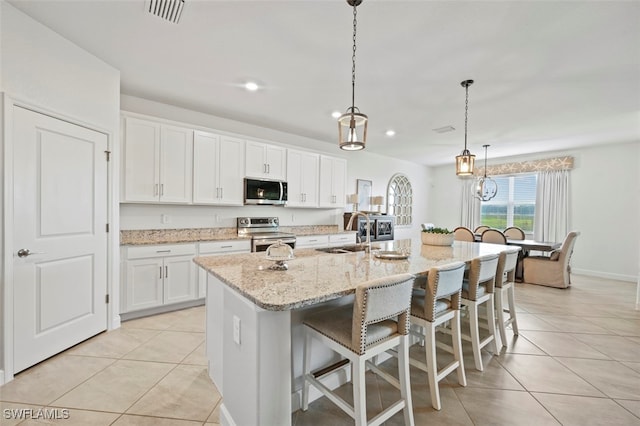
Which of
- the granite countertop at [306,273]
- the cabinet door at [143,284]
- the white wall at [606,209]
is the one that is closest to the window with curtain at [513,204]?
the white wall at [606,209]

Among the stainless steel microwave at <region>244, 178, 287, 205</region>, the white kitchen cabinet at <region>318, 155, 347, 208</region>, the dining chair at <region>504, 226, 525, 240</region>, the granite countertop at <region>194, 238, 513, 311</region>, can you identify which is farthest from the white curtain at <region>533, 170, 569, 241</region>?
the stainless steel microwave at <region>244, 178, 287, 205</region>

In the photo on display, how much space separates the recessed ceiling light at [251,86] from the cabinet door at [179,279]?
7.17 ft

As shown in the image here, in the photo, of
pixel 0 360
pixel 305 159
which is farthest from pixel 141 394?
pixel 305 159

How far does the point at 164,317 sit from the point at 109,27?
115 inches

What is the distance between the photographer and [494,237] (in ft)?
16.9

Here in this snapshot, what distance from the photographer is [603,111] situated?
3748 millimetres

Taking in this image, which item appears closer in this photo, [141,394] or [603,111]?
[141,394]

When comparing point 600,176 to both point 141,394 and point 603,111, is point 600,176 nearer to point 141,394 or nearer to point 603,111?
point 603,111

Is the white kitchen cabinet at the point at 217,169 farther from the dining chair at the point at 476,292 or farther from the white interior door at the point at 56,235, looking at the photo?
the dining chair at the point at 476,292

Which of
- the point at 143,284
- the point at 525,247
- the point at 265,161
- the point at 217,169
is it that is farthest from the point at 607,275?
the point at 143,284

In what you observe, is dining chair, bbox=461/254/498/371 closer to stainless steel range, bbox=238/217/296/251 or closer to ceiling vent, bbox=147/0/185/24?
stainless steel range, bbox=238/217/296/251

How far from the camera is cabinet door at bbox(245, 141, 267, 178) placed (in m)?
4.14

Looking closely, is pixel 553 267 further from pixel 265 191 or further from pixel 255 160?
pixel 255 160

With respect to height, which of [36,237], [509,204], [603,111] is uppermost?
[603,111]
